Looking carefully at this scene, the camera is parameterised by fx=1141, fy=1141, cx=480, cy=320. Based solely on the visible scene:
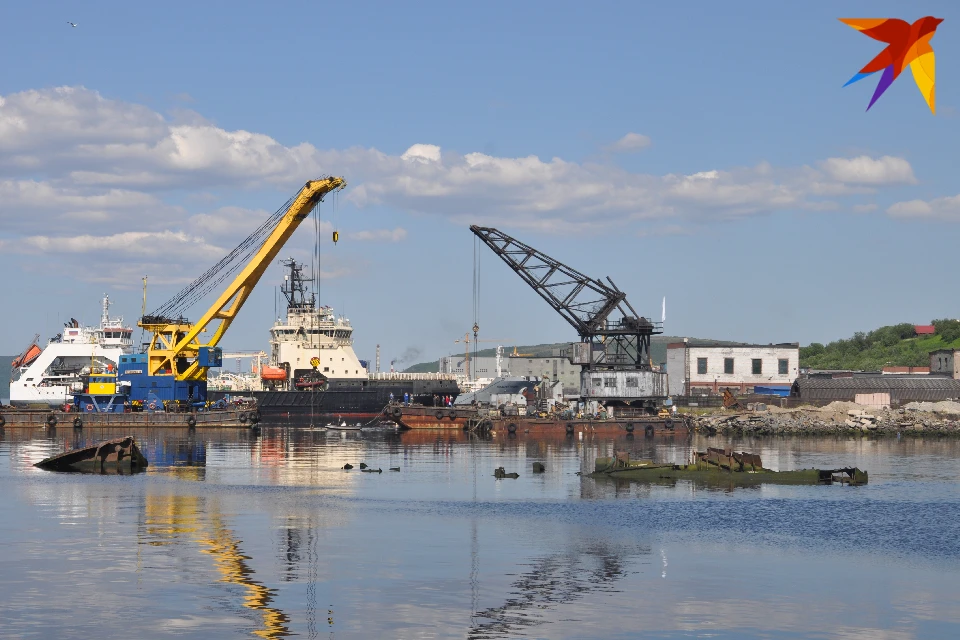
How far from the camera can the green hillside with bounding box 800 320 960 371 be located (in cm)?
14512

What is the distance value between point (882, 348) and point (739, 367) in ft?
201

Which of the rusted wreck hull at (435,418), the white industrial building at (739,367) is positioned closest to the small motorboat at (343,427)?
the rusted wreck hull at (435,418)

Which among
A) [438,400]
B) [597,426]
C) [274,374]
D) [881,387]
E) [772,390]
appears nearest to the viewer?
[597,426]

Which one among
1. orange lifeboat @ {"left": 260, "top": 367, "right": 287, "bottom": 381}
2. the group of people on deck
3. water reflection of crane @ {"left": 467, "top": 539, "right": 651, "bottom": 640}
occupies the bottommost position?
water reflection of crane @ {"left": 467, "top": 539, "right": 651, "bottom": 640}

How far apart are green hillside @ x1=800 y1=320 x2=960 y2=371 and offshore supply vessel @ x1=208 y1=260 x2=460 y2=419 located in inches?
2568

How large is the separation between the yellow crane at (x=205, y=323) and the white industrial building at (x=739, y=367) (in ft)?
138

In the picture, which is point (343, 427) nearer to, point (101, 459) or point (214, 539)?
point (101, 459)

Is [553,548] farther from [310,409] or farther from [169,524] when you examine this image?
[310,409]

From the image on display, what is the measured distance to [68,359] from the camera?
329 ft

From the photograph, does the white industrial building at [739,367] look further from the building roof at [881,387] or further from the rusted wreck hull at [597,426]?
the rusted wreck hull at [597,426]

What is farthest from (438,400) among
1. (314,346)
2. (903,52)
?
(903,52)

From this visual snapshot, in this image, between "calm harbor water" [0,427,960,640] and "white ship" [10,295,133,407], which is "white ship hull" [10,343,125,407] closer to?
"white ship" [10,295,133,407]

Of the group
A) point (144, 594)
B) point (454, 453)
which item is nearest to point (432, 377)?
point (454, 453)

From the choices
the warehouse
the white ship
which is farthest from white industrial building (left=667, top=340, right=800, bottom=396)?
the white ship
